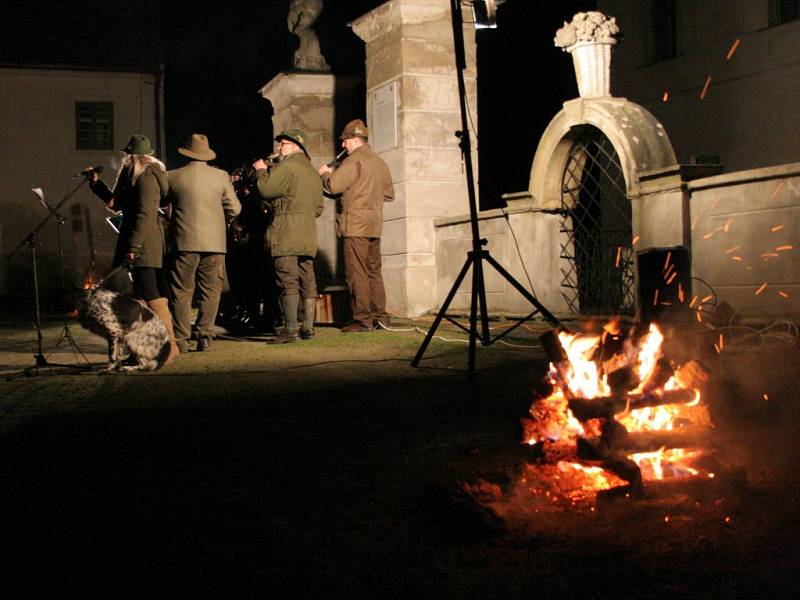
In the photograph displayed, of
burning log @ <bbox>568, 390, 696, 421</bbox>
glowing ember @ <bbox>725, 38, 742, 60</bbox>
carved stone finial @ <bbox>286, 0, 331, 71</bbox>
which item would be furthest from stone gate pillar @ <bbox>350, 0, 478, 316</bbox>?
burning log @ <bbox>568, 390, 696, 421</bbox>

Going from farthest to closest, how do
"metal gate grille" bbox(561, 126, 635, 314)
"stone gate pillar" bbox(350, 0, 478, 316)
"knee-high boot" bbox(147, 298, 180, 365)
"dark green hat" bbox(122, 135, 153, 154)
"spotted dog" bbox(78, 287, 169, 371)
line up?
"stone gate pillar" bbox(350, 0, 478, 316), "metal gate grille" bbox(561, 126, 635, 314), "dark green hat" bbox(122, 135, 153, 154), "knee-high boot" bbox(147, 298, 180, 365), "spotted dog" bbox(78, 287, 169, 371)

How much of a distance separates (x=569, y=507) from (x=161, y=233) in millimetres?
7037

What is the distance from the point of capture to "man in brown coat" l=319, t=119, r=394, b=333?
12352 mm

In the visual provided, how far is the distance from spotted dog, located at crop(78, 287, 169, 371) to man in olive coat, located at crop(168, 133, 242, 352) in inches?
57.4

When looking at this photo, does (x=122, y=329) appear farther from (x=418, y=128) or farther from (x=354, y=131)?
(x=418, y=128)

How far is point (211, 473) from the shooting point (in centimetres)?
456

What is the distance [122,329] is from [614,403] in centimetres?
585

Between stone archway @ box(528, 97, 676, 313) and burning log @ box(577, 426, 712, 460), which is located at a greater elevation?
stone archway @ box(528, 97, 676, 313)

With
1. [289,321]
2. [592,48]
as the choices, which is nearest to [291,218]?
[289,321]

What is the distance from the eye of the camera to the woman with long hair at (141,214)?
9719mm

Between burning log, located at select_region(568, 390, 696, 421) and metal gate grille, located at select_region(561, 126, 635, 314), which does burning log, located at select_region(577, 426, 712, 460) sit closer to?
burning log, located at select_region(568, 390, 696, 421)

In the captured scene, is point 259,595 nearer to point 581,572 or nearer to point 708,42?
point 581,572

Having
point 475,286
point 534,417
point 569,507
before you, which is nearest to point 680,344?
point 534,417

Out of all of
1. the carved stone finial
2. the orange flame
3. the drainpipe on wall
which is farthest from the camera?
the drainpipe on wall
